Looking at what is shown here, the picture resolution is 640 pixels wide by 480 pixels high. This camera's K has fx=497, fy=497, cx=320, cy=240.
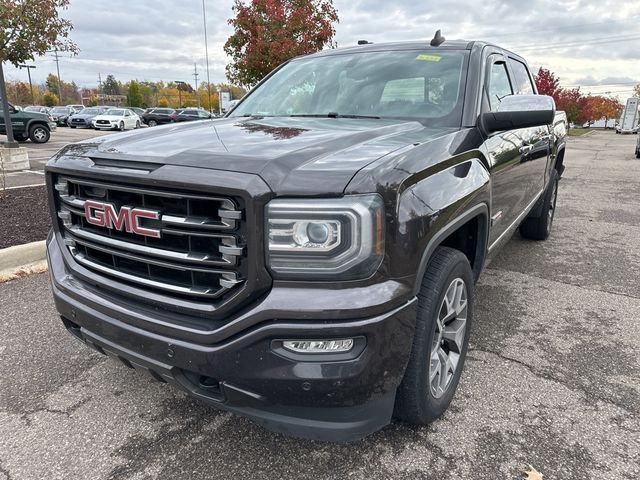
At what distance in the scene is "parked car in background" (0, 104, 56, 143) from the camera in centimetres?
1759

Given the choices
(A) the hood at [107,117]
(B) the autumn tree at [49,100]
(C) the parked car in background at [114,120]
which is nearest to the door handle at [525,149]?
(C) the parked car in background at [114,120]

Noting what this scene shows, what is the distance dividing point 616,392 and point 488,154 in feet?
4.90

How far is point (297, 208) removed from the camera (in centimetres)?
170

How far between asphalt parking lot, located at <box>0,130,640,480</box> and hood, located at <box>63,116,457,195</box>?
129 cm

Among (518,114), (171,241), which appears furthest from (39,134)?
(518,114)

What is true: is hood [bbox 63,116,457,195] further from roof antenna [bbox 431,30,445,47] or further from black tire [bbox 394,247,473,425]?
roof antenna [bbox 431,30,445,47]

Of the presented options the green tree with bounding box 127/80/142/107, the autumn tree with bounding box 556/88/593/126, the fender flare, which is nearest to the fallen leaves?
the fender flare

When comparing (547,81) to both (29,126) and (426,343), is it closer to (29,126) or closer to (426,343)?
(29,126)

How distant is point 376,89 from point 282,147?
141 cm

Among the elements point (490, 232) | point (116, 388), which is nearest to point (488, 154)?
point (490, 232)

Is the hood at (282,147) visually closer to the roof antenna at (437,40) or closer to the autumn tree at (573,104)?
the roof antenna at (437,40)

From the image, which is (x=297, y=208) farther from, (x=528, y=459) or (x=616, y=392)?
(x=616, y=392)

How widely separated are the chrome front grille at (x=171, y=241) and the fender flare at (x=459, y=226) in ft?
2.25

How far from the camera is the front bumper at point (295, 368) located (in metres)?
1.70
